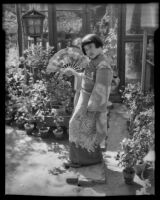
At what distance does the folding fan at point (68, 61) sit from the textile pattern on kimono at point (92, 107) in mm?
1715

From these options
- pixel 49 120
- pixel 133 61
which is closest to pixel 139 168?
pixel 49 120

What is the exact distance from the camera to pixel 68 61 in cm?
602

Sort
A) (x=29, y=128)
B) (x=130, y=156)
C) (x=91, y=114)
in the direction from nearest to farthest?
(x=130, y=156) < (x=91, y=114) < (x=29, y=128)

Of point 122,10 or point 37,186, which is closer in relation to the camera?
point 37,186

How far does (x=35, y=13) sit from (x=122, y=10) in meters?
2.39

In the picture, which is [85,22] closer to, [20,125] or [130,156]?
[20,125]

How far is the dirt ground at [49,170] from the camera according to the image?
4.17 meters

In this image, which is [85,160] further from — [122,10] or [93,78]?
[122,10]

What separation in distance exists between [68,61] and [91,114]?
6.27ft

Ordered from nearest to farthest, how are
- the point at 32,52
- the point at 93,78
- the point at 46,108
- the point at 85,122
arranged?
the point at 93,78, the point at 85,122, the point at 46,108, the point at 32,52

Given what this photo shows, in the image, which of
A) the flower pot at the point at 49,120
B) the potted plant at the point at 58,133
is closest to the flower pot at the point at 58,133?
the potted plant at the point at 58,133

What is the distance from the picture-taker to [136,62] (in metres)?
7.88

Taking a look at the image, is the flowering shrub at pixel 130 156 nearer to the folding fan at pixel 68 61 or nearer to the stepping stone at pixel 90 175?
the stepping stone at pixel 90 175

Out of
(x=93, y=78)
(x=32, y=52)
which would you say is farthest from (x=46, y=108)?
(x=93, y=78)
